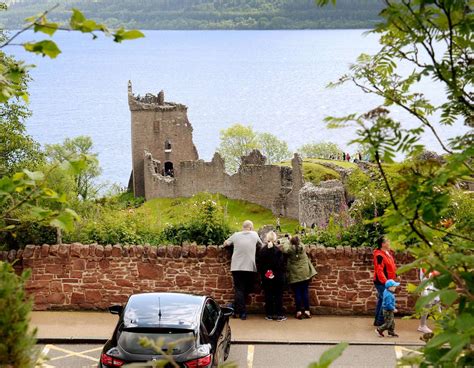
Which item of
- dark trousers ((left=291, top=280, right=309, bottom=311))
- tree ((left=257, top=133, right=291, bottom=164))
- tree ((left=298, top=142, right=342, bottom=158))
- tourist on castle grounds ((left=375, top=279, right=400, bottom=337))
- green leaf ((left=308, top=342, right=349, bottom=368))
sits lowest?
green leaf ((left=308, top=342, right=349, bottom=368))

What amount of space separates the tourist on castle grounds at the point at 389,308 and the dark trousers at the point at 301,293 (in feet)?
4.81

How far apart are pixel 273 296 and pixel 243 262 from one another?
0.79 m

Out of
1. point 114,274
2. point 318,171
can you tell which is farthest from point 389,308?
point 318,171

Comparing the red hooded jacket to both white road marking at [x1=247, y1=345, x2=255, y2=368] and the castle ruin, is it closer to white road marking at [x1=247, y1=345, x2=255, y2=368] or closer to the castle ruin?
white road marking at [x1=247, y1=345, x2=255, y2=368]

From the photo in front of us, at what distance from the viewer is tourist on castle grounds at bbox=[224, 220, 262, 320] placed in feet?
52.5

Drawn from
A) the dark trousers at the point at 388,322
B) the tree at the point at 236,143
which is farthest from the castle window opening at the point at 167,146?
the dark trousers at the point at 388,322

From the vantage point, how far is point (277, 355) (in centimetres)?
1444

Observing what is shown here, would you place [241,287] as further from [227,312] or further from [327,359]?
[327,359]

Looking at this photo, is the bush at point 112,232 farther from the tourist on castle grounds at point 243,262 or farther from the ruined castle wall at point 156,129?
the ruined castle wall at point 156,129

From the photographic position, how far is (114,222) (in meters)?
17.4

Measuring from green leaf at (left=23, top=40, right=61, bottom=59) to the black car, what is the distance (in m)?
5.28

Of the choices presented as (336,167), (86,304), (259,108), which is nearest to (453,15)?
(86,304)

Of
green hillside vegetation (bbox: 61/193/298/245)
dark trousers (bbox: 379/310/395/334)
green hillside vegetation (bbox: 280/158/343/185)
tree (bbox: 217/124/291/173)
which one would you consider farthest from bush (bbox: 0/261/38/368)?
tree (bbox: 217/124/291/173)

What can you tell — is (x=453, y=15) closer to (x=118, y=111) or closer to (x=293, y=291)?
(x=293, y=291)
